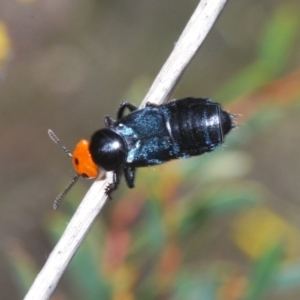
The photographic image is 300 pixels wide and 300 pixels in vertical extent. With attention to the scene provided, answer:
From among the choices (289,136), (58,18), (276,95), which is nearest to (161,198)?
(276,95)

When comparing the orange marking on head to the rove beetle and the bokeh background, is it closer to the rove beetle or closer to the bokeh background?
the rove beetle

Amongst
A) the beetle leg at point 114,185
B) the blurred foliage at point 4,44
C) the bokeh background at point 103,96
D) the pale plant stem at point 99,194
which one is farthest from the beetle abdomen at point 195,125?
the blurred foliage at point 4,44

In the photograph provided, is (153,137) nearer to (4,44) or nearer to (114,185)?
(114,185)

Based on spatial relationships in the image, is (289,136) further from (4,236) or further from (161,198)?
(4,236)

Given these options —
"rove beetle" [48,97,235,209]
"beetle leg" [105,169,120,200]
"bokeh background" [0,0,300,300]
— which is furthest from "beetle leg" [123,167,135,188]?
"bokeh background" [0,0,300,300]

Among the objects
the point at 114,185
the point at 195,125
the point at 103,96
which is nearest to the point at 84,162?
the point at 114,185
